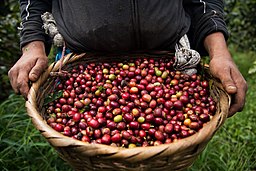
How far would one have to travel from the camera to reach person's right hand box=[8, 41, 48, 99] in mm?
1739

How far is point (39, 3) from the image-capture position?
6.81ft

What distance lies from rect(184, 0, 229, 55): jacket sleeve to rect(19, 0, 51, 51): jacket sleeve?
82cm

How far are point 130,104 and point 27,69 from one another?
1.75 ft

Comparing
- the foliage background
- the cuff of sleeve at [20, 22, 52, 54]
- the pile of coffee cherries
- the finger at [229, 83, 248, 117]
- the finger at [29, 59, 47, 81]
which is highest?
the cuff of sleeve at [20, 22, 52, 54]

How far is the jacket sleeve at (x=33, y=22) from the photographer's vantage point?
195 cm

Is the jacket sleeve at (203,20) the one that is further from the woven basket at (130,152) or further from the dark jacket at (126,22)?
the woven basket at (130,152)

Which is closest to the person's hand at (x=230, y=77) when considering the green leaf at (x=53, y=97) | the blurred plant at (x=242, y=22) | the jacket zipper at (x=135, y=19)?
the jacket zipper at (x=135, y=19)

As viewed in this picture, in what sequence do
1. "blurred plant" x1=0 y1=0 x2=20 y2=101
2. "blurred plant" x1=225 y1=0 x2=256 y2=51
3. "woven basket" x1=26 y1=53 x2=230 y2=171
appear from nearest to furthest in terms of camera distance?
"woven basket" x1=26 y1=53 x2=230 y2=171, "blurred plant" x1=0 y1=0 x2=20 y2=101, "blurred plant" x1=225 y1=0 x2=256 y2=51

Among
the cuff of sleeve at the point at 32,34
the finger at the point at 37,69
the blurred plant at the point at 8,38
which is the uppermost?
the cuff of sleeve at the point at 32,34

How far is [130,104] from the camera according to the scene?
5.64 feet

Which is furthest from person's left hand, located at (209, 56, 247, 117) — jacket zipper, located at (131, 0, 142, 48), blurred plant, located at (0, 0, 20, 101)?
blurred plant, located at (0, 0, 20, 101)

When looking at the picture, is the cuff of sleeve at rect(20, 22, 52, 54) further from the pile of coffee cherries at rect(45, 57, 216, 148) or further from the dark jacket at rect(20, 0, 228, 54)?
the pile of coffee cherries at rect(45, 57, 216, 148)

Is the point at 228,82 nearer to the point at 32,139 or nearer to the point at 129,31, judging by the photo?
the point at 129,31

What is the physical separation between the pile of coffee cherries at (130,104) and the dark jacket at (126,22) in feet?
0.44
